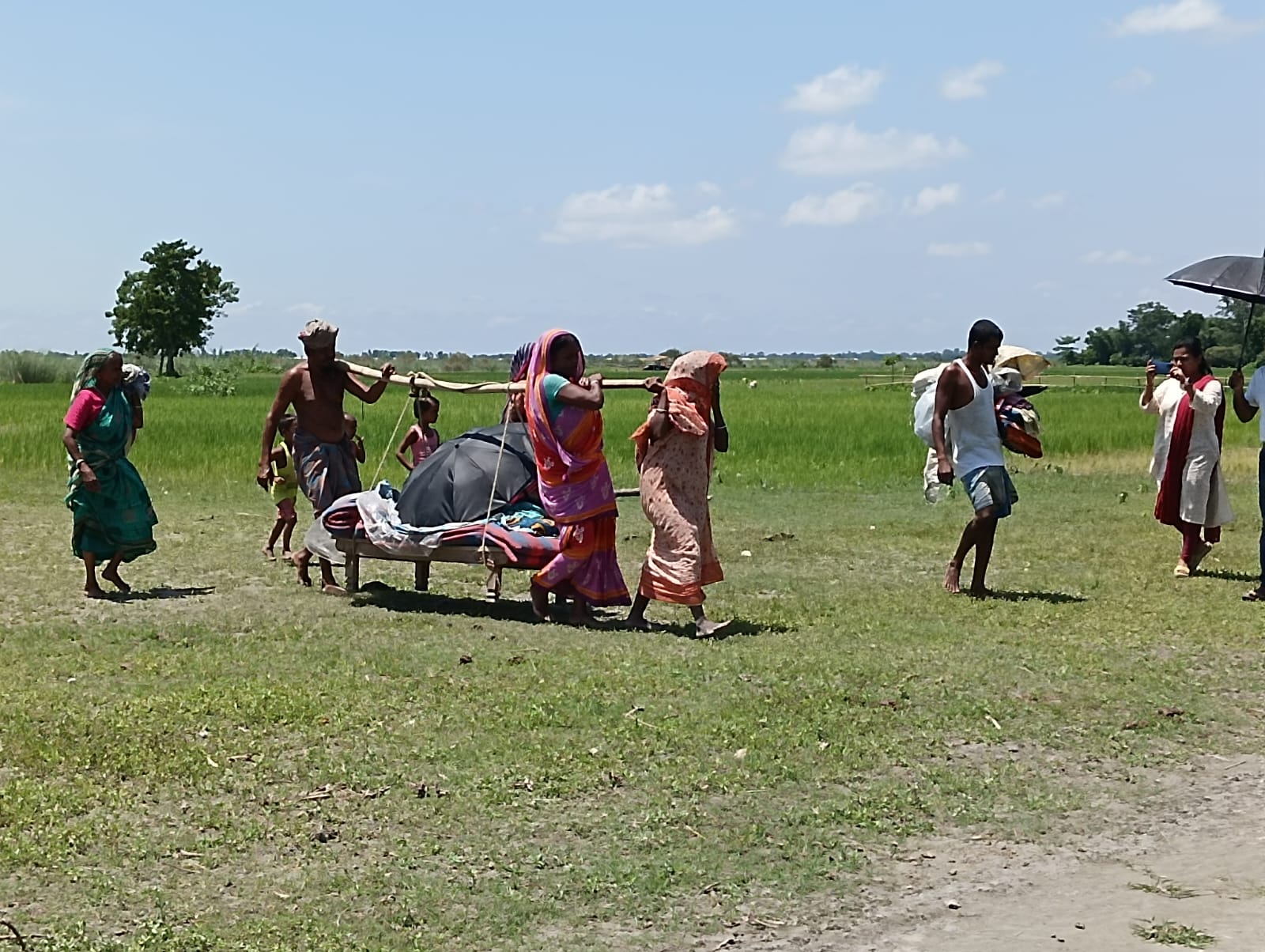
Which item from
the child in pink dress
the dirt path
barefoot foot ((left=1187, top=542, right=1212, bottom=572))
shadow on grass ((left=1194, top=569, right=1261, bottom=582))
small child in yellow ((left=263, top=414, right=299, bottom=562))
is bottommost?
the dirt path

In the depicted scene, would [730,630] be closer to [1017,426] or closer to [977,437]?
[977,437]

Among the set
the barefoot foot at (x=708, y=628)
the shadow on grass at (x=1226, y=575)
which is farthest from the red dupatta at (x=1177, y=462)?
the barefoot foot at (x=708, y=628)

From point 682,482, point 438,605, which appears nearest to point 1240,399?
point 682,482

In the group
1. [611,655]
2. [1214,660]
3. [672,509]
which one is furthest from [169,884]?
[1214,660]

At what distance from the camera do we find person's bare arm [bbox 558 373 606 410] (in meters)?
8.22

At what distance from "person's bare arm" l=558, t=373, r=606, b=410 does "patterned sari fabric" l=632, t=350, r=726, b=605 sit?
29 centimetres

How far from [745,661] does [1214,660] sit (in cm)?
237

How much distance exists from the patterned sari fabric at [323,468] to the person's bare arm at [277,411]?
183 millimetres

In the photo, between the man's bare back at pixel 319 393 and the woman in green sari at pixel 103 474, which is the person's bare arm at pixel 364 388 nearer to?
the man's bare back at pixel 319 393

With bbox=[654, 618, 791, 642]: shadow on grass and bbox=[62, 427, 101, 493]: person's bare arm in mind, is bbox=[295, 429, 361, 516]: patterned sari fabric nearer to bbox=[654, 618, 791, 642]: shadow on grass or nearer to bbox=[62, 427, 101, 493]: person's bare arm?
bbox=[62, 427, 101, 493]: person's bare arm

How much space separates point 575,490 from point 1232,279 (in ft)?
15.3

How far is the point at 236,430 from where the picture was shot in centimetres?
2420

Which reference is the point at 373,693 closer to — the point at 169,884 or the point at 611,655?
the point at 611,655

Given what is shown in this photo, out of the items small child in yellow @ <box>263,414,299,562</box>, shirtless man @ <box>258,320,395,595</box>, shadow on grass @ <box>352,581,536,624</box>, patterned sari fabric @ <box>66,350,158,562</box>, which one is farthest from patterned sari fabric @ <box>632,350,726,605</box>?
small child in yellow @ <box>263,414,299,562</box>
